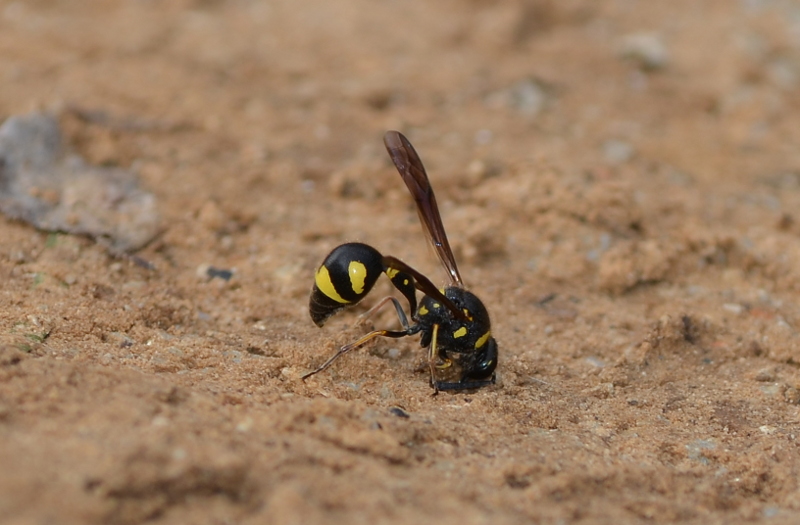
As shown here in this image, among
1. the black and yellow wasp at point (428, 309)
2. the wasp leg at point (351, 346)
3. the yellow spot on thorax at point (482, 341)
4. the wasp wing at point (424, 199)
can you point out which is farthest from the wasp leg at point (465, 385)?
the wasp wing at point (424, 199)

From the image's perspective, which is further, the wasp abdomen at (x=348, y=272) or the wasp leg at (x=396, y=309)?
the wasp leg at (x=396, y=309)

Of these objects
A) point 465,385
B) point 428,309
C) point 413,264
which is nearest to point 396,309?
point 428,309

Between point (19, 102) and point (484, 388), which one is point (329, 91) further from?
point (484, 388)

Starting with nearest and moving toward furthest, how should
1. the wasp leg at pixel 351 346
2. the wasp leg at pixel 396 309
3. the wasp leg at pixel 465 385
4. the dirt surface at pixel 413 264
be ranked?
the dirt surface at pixel 413 264
the wasp leg at pixel 351 346
the wasp leg at pixel 465 385
the wasp leg at pixel 396 309

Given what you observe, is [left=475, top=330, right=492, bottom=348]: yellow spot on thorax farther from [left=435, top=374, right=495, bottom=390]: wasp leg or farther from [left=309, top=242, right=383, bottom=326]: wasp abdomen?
[left=309, top=242, right=383, bottom=326]: wasp abdomen

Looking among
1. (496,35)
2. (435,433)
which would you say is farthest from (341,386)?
(496,35)

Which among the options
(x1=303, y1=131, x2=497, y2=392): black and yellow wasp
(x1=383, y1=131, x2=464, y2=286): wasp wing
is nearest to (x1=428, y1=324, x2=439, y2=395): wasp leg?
(x1=303, y1=131, x2=497, y2=392): black and yellow wasp

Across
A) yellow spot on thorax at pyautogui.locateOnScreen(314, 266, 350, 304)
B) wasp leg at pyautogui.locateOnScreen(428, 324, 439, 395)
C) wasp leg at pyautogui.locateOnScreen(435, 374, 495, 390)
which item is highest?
yellow spot on thorax at pyautogui.locateOnScreen(314, 266, 350, 304)

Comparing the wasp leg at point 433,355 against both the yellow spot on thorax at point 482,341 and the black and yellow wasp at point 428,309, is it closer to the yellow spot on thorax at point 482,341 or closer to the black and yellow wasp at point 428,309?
the black and yellow wasp at point 428,309

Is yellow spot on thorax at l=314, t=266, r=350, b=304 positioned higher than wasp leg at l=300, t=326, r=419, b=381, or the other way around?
yellow spot on thorax at l=314, t=266, r=350, b=304
